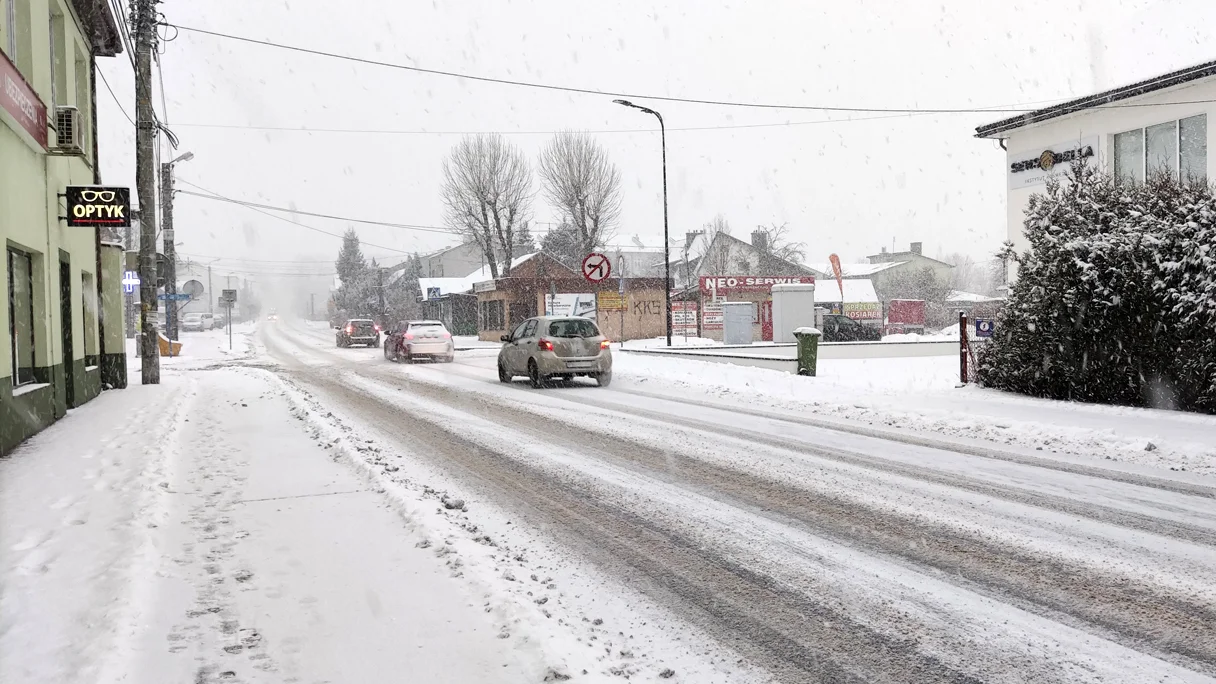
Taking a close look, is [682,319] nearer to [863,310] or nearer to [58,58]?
[863,310]

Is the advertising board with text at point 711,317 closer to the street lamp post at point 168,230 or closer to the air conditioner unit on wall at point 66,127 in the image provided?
the street lamp post at point 168,230

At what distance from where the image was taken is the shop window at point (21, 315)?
34.2 ft

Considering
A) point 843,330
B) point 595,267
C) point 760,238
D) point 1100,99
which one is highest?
point 760,238

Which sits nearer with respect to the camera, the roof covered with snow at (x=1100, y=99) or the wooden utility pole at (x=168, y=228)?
the roof covered with snow at (x=1100, y=99)

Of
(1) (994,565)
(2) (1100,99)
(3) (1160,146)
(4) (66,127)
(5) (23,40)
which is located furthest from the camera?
(2) (1100,99)

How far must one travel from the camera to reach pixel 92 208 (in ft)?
42.2

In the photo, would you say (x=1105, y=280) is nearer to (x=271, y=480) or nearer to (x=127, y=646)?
(x=271, y=480)

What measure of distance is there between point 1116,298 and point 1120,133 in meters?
12.0

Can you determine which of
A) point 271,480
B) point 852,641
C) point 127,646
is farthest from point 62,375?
point 852,641

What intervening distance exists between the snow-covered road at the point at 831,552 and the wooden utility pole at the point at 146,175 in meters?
11.2

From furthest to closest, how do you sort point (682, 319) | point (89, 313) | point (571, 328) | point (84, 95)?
point (682, 319) < point (571, 328) < point (89, 313) < point (84, 95)

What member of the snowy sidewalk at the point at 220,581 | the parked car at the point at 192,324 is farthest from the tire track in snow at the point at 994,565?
the parked car at the point at 192,324

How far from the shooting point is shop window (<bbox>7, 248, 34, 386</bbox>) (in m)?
10.4

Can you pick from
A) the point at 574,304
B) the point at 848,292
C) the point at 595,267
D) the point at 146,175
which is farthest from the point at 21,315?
the point at 848,292
